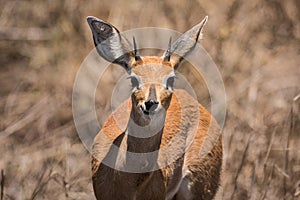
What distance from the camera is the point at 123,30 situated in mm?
9945

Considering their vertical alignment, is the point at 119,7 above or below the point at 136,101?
above

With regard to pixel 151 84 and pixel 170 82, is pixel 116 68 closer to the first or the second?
pixel 170 82

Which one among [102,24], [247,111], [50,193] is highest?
[102,24]

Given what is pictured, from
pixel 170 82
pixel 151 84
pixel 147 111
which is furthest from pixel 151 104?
pixel 170 82

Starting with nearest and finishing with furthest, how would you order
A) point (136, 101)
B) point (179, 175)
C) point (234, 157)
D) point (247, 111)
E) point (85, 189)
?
point (136, 101) → point (179, 175) → point (85, 189) → point (234, 157) → point (247, 111)

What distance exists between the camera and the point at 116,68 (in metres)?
9.75

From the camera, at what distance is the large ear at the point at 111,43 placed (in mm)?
5918

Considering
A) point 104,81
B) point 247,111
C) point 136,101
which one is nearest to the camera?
point 136,101

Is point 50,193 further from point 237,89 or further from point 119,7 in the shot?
point 119,7

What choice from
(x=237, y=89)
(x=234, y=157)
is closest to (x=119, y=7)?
(x=237, y=89)

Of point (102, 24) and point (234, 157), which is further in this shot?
point (234, 157)

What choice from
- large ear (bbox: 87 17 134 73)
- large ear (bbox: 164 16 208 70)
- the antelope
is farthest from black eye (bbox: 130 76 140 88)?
large ear (bbox: 164 16 208 70)

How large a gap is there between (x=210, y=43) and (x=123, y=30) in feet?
3.08

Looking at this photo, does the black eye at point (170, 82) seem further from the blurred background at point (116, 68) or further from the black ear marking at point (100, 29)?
the blurred background at point (116, 68)
